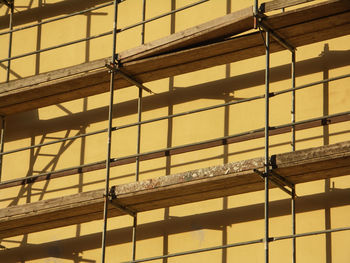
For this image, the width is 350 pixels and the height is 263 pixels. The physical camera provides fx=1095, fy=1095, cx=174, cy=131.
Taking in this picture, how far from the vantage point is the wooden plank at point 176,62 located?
11844mm

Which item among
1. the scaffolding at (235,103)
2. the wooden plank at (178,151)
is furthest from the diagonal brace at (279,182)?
the wooden plank at (178,151)

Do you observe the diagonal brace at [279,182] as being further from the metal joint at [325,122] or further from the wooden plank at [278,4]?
the wooden plank at [278,4]

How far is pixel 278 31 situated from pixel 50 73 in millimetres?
2991

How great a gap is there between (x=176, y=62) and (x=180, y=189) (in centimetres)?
170

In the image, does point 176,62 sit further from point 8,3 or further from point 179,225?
point 8,3

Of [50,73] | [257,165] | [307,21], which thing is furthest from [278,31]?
[50,73]

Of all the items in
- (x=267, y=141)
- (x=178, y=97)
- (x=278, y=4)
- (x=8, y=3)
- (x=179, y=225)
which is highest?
(x=8, y=3)

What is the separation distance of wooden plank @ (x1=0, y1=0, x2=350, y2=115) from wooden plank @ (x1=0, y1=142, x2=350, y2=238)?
154 centimetres

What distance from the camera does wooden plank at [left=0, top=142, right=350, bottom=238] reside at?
1126 centimetres

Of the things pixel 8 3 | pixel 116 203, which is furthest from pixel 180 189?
pixel 8 3

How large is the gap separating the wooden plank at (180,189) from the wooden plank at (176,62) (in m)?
1.54

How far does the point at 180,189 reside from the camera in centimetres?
1201

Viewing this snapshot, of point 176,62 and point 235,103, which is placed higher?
point 176,62

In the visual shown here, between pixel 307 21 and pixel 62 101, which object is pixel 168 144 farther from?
pixel 307 21
